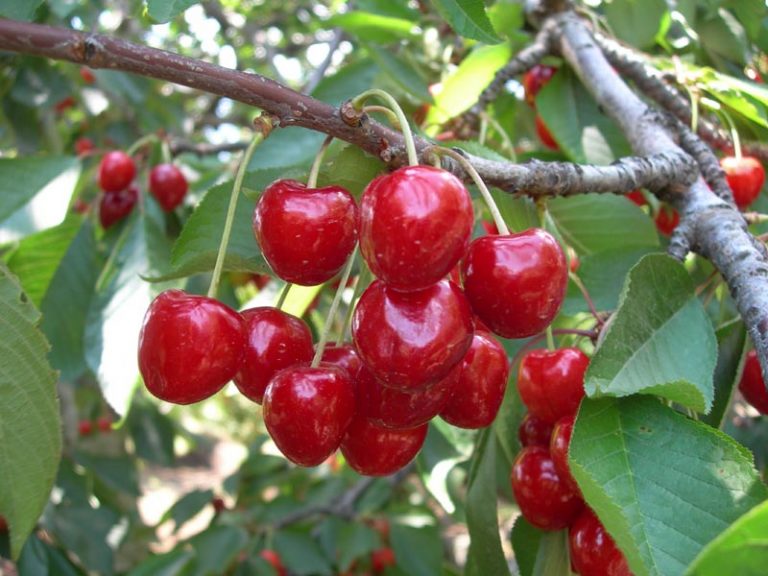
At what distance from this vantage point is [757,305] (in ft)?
3.03

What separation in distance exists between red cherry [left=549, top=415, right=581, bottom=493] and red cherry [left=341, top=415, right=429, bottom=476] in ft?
0.63

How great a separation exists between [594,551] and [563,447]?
13 centimetres

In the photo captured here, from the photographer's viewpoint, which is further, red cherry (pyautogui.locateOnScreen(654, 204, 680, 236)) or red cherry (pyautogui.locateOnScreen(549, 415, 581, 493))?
red cherry (pyautogui.locateOnScreen(654, 204, 680, 236))

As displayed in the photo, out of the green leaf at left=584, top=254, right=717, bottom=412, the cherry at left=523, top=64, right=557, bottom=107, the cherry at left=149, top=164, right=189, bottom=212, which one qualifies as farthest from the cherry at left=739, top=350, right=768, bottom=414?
the cherry at left=149, top=164, right=189, bottom=212

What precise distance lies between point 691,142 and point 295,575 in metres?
2.21

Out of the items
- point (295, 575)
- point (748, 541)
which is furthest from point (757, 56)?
point (295, 575)

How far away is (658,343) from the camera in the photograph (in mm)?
1007

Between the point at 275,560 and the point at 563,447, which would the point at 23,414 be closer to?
the point at 563,447

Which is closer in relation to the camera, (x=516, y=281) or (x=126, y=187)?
(x=516, y=281)

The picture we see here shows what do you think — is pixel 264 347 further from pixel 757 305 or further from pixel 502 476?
pixel 502 476

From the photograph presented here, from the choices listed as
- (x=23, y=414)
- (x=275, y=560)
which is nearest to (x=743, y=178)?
(x=23, y=414)

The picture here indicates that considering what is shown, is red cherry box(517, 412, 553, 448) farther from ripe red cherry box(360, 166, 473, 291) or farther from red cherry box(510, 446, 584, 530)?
ripe red cherry box(360, 166, 473, 291)

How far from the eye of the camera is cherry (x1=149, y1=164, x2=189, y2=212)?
2092mm

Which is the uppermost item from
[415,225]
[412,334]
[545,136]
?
[415,225]
